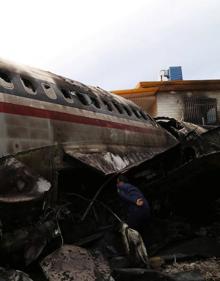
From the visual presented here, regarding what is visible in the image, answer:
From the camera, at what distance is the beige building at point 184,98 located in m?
26.5

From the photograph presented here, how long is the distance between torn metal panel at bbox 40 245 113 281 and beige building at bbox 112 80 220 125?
1990 cm

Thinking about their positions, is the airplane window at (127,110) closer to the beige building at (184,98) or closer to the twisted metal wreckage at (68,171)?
the twisted metal wreckage at (68,171)

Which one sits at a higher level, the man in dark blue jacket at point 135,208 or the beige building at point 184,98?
the beige building at point 184,98

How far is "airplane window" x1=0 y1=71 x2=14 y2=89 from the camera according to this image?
28.6 feet

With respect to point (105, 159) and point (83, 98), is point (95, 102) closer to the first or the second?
point (83, 98)

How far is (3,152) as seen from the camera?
8195 millimetres

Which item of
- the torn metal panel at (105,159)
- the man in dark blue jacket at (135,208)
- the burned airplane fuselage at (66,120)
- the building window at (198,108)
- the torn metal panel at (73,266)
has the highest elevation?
the building window at (198,108)

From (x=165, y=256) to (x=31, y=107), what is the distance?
4069mm

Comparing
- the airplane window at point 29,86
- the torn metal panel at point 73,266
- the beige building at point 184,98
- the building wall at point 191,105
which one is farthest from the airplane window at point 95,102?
the building wall at point 191,105

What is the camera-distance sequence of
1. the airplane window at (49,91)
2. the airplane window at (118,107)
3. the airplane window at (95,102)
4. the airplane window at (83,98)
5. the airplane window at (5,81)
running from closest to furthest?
1. the airplane window at (5,81)
2. the airplane window at (49,91)
3. the airplane window at (83,98)
4. the airplane window at (95,102)
5. the airplane window at (118,107)

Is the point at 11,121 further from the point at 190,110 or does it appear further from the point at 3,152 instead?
the point at 190,110

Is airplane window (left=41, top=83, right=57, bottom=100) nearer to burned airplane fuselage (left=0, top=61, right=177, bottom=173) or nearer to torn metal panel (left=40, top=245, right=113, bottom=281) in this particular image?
burned airplane fuselage (left=0, top=61, right=177, bottom=173)

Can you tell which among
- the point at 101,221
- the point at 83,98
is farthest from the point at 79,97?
the point at 101,221

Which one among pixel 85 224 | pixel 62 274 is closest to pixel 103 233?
pixel 85 224
